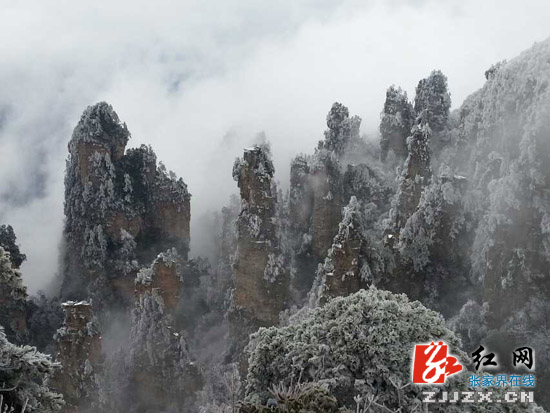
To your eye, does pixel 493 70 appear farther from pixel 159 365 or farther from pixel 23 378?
pixel 23 378

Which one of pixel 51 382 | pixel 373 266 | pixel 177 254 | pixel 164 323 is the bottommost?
pixel 51 382

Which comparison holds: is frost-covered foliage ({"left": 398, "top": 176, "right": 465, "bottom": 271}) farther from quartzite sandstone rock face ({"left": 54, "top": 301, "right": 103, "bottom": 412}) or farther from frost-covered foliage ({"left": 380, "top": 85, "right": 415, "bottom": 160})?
quartzite sandstone rock face ({"left": 54, "top": 301, "right": 103, "bottom": 412})

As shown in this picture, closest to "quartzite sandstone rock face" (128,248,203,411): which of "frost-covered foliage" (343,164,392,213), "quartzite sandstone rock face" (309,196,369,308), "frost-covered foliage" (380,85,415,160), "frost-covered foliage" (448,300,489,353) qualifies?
A: "quartzite sandstone rock face" (309,196,369,308)

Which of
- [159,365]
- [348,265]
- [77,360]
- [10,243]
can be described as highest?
[10,243]

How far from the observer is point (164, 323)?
118 ft

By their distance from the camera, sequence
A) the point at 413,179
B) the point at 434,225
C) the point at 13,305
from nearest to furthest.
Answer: the point at 434,225, the point at 413,179, the point at 13,305

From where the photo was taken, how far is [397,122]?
45875 mm

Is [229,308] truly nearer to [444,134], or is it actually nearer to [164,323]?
[164,323]

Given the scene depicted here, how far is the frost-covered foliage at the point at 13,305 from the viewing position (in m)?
38.0

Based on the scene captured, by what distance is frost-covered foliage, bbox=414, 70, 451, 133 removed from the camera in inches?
1795

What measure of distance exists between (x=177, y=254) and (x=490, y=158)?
68.7 ft

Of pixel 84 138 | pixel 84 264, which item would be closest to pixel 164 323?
pixel 84 264

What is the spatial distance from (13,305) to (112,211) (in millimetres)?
8879

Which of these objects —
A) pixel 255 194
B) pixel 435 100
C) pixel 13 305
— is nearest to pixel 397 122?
pixel 435 100
